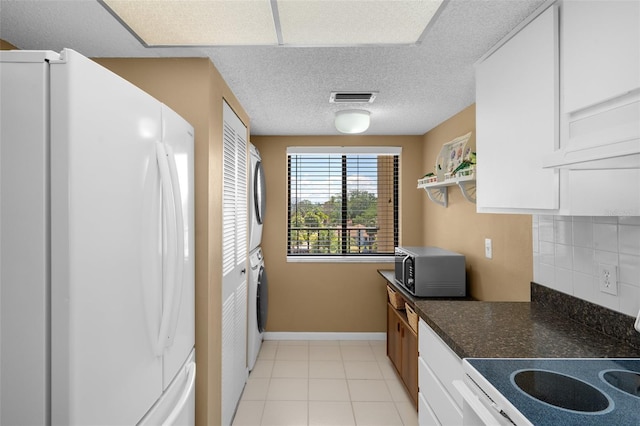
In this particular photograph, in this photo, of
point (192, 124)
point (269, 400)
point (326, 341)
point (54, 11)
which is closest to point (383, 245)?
point (326, 341)

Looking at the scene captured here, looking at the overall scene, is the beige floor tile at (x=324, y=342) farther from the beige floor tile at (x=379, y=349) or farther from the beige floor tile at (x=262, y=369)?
the beige floor tile at (x=262, y=369)

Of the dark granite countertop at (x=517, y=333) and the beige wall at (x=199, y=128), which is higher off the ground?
the beige wall at (x=199, y=128)

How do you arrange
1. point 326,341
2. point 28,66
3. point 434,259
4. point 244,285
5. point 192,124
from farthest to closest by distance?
1. point 326,341
2. point 244,285
3. point 434,259
4. point 192,124
5. point 28,66

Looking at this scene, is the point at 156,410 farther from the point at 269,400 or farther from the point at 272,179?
the point at 272,179

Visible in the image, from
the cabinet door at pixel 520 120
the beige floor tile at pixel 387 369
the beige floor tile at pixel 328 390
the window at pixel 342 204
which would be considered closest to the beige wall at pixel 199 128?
the beige floor tile at pixel 328 390

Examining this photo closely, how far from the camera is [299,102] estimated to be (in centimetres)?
261

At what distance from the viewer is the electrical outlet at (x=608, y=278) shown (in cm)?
136

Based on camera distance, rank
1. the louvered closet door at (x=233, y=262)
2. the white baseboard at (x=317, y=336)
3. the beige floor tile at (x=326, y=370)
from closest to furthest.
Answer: the louvered closet door at (x=233, y=262), the beige floor tile at (x=326, y=370), the white baseboard at (x=317, y=336)

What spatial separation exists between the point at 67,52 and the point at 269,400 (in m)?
2.66

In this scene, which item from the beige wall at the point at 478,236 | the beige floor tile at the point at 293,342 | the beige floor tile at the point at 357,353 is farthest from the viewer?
the beige floor tile at the point at 293,342

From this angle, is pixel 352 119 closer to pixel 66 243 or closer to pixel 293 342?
pixel 66 243

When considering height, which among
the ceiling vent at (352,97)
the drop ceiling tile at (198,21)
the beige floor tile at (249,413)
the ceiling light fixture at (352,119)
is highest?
the ceiling vent at (352,97)

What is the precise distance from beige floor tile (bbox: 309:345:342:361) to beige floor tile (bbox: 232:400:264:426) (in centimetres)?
88

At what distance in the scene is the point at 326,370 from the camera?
3.16 m
